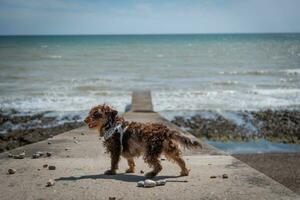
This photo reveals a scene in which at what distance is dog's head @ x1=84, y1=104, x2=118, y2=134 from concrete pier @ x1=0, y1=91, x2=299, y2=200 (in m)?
0.74

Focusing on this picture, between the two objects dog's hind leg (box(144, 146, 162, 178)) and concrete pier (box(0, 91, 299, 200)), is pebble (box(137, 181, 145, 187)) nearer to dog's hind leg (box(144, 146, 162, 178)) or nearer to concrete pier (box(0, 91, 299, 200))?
concrete pier (box(0, 91, 299, 200))

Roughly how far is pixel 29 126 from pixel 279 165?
9.34 metres

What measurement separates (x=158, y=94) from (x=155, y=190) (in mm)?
18017

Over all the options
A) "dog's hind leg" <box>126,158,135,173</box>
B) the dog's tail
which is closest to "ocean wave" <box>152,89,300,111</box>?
"dog's hind leg" <box>126,158,135,173</box>

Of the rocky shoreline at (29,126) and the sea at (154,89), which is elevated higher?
the sea at (154,89)

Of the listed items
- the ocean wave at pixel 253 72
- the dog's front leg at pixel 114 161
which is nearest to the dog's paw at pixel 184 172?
the dog's front leg at pixel 114 161

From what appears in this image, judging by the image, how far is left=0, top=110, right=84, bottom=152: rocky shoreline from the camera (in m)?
14.0

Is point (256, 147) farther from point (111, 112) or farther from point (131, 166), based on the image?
point (111, 112)

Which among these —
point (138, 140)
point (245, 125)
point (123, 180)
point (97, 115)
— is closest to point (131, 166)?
point (123, 180)

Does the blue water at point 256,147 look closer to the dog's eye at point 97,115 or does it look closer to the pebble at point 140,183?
the dog's eye at point 97,115

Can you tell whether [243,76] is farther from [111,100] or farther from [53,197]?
[53,197]

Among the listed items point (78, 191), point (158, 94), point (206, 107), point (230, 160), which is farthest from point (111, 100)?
point (78, 191)

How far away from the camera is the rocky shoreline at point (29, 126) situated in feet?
46.0

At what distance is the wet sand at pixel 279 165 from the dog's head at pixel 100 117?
4.26m
